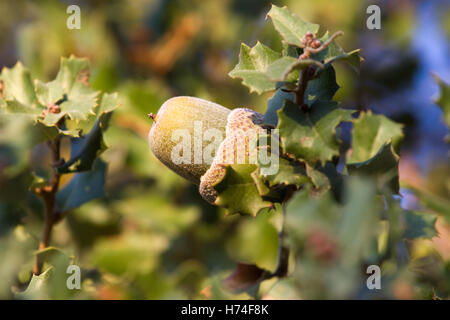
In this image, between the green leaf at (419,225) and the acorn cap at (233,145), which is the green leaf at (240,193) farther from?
the green leaf at (419,225)

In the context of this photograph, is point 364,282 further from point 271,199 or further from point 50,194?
point 50,194

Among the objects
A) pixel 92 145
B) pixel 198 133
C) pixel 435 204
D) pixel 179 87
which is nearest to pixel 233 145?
pixel 198 133

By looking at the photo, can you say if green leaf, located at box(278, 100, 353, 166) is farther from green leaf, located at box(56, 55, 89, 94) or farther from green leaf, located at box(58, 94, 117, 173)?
green leaf, located at box(56, 55, 89, 94)

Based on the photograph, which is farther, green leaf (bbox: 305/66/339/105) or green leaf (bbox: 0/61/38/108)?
green leaf (bbox: 0/61/38/108)

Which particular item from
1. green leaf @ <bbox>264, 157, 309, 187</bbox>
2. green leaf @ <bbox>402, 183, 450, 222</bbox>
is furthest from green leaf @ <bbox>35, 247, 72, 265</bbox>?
green leaf @ <bbox>402, 183, 450, 222</bbox>

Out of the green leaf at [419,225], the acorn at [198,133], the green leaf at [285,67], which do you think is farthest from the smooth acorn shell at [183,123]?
the green leaf at [419,225]

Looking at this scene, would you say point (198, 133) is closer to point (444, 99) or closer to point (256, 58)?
point (256, 58)
